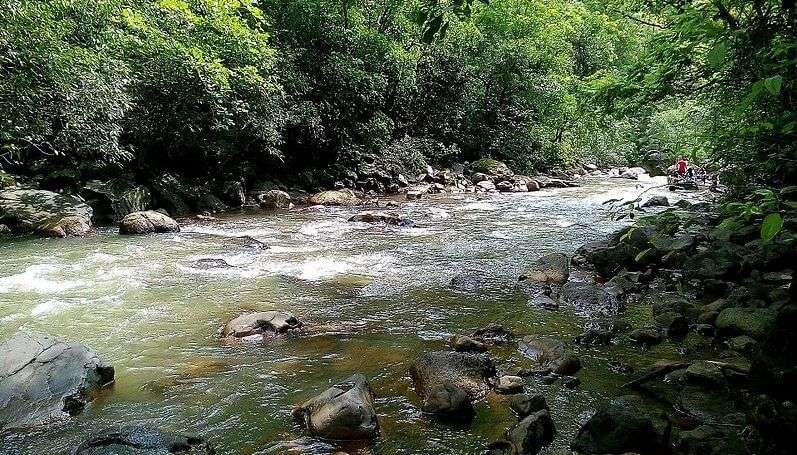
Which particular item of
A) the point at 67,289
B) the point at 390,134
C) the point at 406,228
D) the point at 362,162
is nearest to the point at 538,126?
the point at 390,134

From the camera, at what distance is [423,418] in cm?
389

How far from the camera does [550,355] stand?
486cm

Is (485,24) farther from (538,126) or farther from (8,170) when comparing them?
(8,170)

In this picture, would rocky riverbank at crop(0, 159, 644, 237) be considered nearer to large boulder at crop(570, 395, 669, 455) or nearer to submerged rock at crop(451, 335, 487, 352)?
submerged rock at crop(451, 335, 487, 352)

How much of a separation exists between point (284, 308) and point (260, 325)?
0.97 metres

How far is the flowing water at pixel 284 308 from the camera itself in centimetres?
382

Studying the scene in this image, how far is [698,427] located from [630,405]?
17.7 inches

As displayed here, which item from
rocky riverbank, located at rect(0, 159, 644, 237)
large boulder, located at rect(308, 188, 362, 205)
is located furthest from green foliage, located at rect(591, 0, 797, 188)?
rocky riverbank, located at rect(0, 159, 644, 237)

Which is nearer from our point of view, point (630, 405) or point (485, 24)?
point (630, 405)

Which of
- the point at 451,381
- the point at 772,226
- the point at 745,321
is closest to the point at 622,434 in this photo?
the point at 451,381

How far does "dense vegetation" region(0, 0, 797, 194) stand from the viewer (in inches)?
203

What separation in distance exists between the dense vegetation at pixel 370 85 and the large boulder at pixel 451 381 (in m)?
2.51

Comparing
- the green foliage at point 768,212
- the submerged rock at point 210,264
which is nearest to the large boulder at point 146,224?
the submerged rock at point 210,264

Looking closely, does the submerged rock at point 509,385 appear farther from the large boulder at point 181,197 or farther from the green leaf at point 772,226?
the large boulder at point 181,197
